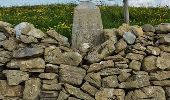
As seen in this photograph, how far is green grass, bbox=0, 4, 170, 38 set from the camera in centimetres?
1376

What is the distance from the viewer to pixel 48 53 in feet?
33.2

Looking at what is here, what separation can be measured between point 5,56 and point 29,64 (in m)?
0.64

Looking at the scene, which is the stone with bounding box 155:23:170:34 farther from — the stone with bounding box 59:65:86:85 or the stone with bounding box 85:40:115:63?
the stone with bounding box 59:65:86:85

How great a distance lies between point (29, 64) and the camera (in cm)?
1007

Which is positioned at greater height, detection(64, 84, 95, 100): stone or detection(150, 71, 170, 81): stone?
detection(150, 71, 170, 81): stone

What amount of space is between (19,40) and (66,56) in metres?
1.18

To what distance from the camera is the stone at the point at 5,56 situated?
10.2 meters

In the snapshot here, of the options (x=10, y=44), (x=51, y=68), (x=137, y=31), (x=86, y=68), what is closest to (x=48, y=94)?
(x=51, y=68)

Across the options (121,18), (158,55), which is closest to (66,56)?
(158,55)

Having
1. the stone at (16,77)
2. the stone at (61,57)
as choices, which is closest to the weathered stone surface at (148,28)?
the stone at (61,57)

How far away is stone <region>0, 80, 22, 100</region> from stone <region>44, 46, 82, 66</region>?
96 cm

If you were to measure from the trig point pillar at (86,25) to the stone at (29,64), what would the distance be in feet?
3.57

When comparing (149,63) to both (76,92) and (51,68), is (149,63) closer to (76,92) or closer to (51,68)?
(76,92)

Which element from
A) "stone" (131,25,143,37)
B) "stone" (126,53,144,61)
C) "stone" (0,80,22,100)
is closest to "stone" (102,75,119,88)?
"stone" (126,53,144,61)
